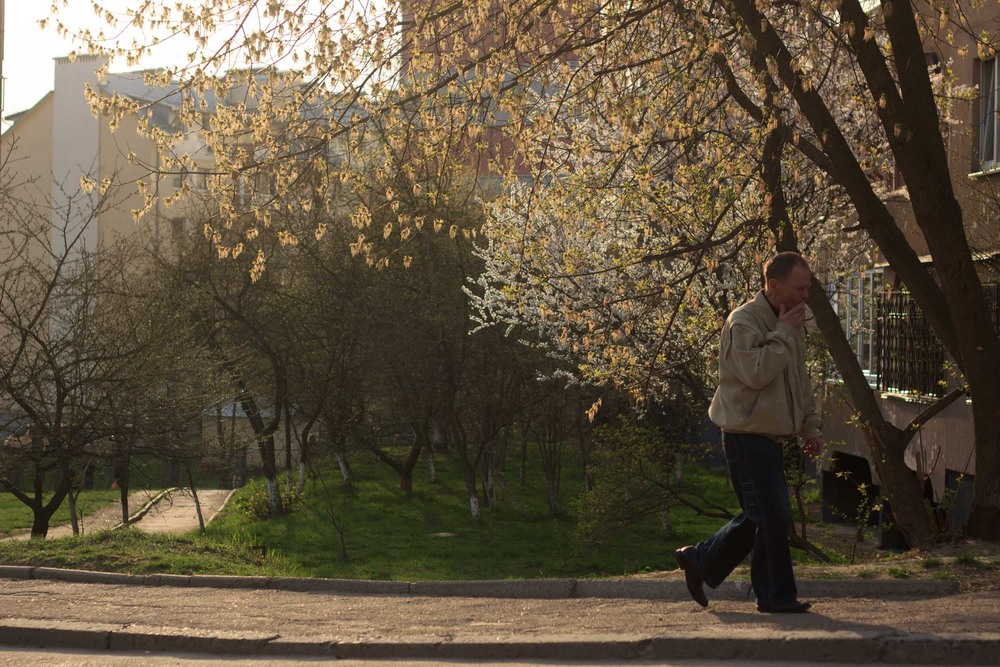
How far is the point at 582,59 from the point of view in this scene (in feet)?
38.5

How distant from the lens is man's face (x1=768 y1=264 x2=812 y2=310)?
6801mm

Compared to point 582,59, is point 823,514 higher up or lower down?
lower down

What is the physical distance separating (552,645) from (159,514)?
2939cm

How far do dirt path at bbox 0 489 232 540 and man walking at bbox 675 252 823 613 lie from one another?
74.0 feet

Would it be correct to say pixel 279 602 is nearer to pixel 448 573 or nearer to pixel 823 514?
pixel 448 573

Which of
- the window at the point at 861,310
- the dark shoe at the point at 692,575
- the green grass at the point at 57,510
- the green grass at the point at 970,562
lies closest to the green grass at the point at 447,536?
the green grass at the point at 57,510

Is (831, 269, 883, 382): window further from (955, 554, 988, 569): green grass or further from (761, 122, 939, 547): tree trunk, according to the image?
(955, 554, 988, 569): green grass

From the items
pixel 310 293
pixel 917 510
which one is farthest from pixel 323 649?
pixel 310 293

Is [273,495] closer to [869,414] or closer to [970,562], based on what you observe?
[869,414]

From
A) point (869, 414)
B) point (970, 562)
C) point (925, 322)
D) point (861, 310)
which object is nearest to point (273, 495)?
point (861, 310)

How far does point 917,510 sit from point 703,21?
4.88 meters

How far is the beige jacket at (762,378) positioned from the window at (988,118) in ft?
35.2

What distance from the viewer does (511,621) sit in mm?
7207

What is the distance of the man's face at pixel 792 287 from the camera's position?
22.3 ft
